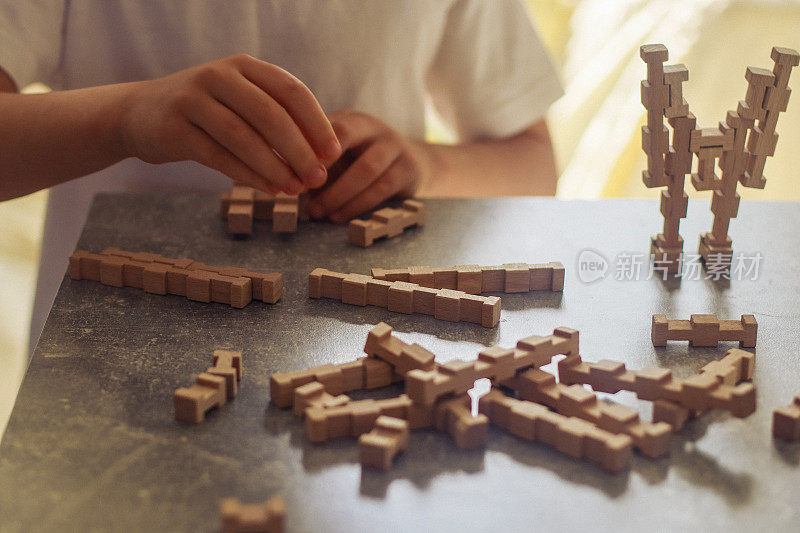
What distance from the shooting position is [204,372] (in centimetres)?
86

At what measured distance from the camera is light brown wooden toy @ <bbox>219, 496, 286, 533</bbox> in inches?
24.6

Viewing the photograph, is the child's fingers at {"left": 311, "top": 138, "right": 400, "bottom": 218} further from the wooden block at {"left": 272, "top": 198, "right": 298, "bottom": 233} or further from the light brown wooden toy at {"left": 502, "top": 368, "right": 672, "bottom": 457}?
the light brown wooden toy at {"left": 502, "top": 368, "right": 672, "bottom": 457}

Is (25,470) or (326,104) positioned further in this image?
(326,104)

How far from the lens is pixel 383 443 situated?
0.71 m

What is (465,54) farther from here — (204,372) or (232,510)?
(232,510)

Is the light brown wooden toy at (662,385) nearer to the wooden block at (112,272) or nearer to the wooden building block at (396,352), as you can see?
the wooden building block at (396,352)

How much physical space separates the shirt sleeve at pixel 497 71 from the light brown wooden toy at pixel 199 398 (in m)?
1.15

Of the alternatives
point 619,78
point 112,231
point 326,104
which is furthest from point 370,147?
point 619,78

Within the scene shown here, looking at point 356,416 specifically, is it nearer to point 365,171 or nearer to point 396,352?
point 396,352

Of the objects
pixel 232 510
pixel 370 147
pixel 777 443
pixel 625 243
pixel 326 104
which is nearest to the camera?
pixel 232 510

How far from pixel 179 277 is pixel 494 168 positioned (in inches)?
33.8

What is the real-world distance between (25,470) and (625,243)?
916 mm

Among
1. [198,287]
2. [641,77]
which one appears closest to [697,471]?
[198,287]

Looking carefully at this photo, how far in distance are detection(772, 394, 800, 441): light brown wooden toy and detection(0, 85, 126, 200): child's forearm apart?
3.16ft
